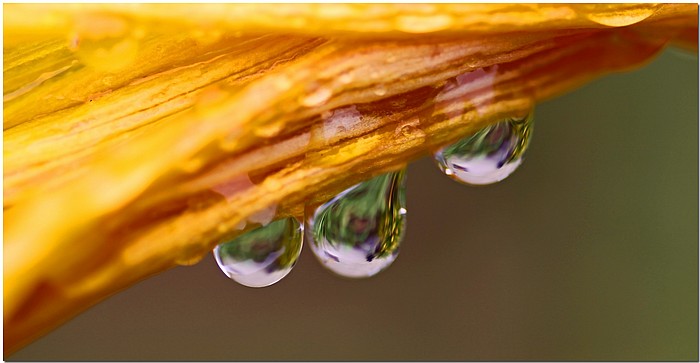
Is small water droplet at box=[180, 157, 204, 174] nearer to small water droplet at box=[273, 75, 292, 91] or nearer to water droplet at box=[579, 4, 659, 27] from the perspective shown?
small water droplet at box=[273, 75, 292, 91]

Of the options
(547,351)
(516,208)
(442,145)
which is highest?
(442,145)

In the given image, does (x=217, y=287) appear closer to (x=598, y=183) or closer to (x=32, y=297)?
(x=598, y=183)

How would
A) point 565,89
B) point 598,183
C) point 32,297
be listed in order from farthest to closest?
point 598,183 → point 565,89 → point 32,297

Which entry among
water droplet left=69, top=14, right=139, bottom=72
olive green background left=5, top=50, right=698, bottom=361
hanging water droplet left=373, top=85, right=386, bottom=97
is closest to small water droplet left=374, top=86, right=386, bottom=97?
hanging water droplet left=373, top=85, right=386, bottom=97

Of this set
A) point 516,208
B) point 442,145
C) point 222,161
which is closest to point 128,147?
point 222,161

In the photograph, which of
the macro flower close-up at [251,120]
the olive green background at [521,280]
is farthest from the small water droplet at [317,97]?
the olive green background at [521,280]

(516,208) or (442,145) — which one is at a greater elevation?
(442,145)
